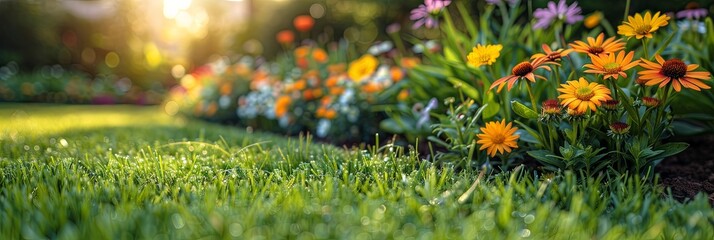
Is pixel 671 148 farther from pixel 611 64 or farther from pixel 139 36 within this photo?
pixel 139 36

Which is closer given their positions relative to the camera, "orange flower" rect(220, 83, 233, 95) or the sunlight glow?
"orange flower" rect(220, 83, 233, 95)

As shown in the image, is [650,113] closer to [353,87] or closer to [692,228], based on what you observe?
[692,228]

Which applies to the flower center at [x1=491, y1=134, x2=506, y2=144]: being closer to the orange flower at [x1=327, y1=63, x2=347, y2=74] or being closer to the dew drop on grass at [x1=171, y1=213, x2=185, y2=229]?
the dew drop on grass at [x1=171, y1=213, x2=185, y2=229]

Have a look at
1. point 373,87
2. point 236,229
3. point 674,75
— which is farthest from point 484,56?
point 373,87

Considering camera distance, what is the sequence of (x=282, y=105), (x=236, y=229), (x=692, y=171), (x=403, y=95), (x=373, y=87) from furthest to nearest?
(x=282, y=105) → (x=373, y=87) → (x=403, y=95) → (x=692, y=171) → (x=236, y=229)

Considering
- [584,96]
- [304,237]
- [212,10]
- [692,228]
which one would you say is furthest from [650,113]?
[212,10]

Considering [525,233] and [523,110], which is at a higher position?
[523,110]

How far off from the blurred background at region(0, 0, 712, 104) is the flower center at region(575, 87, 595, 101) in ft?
14.5

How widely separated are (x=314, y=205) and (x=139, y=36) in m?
13.5

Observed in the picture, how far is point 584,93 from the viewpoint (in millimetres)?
2031

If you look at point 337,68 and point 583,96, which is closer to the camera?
point 583,96

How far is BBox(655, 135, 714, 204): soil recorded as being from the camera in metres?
2.21

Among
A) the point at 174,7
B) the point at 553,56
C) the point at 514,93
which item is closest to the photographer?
the point at 553,56

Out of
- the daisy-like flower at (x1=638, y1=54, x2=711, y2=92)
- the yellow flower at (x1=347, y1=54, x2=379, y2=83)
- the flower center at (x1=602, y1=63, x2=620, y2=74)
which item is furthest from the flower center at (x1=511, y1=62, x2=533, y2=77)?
the yellow flower at (x1=347, y1=54, x2=379, y2=83)
